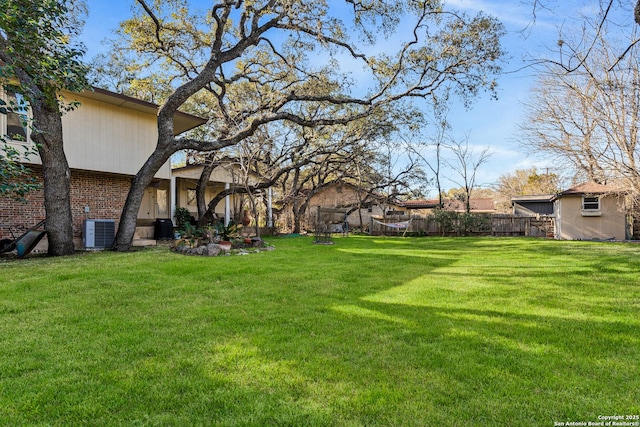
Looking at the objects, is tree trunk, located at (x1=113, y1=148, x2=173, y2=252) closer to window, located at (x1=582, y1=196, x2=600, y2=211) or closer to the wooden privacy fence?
the wooden privacy fence

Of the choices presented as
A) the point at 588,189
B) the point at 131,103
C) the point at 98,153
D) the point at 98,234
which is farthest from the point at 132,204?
the point at 588,189

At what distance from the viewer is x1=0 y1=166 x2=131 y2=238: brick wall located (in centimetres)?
887

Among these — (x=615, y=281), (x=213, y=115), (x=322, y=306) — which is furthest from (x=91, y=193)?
(x=615, y=281)

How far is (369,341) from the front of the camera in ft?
8.74

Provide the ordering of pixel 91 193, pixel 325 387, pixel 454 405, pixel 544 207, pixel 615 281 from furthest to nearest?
pixel 544 207, pixel 91 193, pixel 615 281, pixel 325 387, pixel 454 405

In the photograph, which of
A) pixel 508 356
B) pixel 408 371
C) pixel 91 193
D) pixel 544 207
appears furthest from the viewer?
pixel 544 207

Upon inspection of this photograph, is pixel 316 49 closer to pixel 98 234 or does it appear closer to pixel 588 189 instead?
pixel 98 234

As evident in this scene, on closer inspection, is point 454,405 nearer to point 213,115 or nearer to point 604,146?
point 604,146

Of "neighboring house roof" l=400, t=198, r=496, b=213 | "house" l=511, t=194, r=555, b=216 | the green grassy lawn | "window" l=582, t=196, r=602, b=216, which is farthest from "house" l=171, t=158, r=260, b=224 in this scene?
"neighboring house roof" l=400, t=198, r=496, b=213

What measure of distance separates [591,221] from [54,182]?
18396 mm

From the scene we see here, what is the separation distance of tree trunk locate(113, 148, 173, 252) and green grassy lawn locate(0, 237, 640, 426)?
3748mm

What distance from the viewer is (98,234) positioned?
931 centimetres

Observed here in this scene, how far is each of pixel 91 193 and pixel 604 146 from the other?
14.5m

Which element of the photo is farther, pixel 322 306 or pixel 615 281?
pixel 615 281
